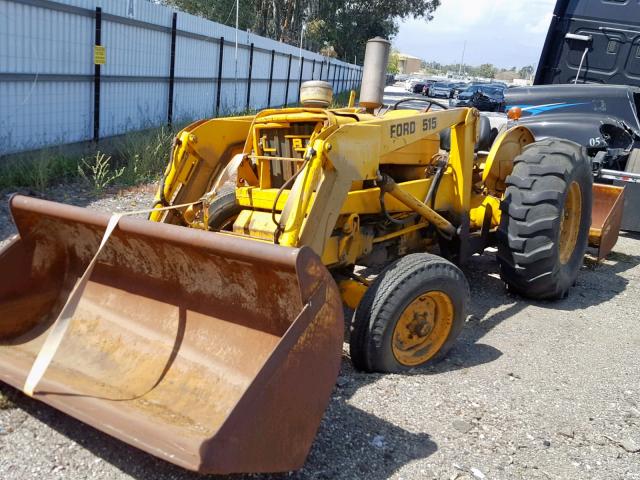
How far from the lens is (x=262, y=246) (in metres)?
2.83

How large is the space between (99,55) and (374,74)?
240 inches

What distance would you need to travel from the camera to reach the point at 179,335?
133 inches

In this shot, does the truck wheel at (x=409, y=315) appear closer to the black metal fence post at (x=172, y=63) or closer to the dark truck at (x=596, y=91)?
the dark truck at (x=596, y=91)

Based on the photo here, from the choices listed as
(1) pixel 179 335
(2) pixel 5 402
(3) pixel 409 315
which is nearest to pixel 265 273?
(1) pixel 179 335

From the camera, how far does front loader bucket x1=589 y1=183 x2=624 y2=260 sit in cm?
639

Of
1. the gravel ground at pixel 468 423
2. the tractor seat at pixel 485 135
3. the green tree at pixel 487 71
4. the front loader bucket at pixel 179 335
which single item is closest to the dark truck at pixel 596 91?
the tractor seat at pixel 485 135

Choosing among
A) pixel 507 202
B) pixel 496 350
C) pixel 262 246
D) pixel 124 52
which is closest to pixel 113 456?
pixel 262 246

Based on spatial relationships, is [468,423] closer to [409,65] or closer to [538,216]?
[538,216]

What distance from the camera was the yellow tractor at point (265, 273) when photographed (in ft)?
8.82

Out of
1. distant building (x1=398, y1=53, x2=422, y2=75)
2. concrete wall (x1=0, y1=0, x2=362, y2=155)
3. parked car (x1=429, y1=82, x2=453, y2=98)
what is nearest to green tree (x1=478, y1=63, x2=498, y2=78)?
distant building (x1=398, y1=53, x2=422, y2=75)

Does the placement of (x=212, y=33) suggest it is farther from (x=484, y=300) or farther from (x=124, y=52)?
(x=484, y=300)

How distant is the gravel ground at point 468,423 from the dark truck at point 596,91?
12.6ft

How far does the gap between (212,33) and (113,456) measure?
12.2 m

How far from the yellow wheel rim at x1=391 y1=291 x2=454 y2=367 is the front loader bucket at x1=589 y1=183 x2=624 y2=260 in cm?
305
